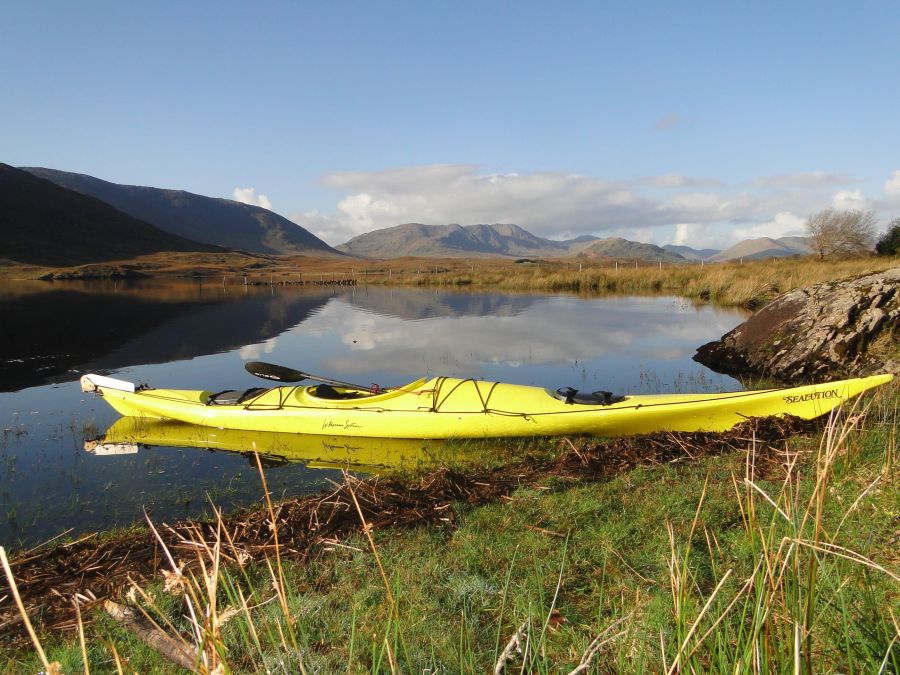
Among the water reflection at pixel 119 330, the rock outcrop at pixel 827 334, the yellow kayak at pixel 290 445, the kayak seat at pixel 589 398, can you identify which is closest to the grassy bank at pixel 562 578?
the kayak seat at pixel 589 398

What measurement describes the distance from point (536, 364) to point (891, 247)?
104ft

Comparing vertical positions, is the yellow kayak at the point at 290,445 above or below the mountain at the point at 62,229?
below

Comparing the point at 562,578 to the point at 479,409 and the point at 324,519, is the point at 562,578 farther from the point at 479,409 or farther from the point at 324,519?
the point at 479,409

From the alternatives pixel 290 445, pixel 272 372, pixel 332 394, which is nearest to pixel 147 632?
pixel 290 445

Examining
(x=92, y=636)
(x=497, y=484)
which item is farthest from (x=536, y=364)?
(x=92, y=636)

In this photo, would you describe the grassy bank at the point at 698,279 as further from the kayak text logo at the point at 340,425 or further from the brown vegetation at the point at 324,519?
the kayak text logo at the point at 340,425

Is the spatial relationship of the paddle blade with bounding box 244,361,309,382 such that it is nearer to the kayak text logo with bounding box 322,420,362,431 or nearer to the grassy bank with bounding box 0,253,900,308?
the kayak text logo with bounding box 322,420,362,431

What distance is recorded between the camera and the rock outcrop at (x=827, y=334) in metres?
11.1

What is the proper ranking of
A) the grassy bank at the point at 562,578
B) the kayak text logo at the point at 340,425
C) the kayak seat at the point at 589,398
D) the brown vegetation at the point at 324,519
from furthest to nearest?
the kayak text logo at the point at 340,425, the kayak seat at the point at 589,398, the brown vegetation at the point at 324,519, the grassy bank at the point at 562,578

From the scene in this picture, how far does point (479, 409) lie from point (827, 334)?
8408 millimetres

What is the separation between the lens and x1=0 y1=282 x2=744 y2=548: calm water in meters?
7.84

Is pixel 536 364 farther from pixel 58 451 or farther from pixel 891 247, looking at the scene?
pixel 891 247

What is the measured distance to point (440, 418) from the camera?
859 cm

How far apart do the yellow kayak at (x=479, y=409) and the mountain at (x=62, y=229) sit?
102 m
